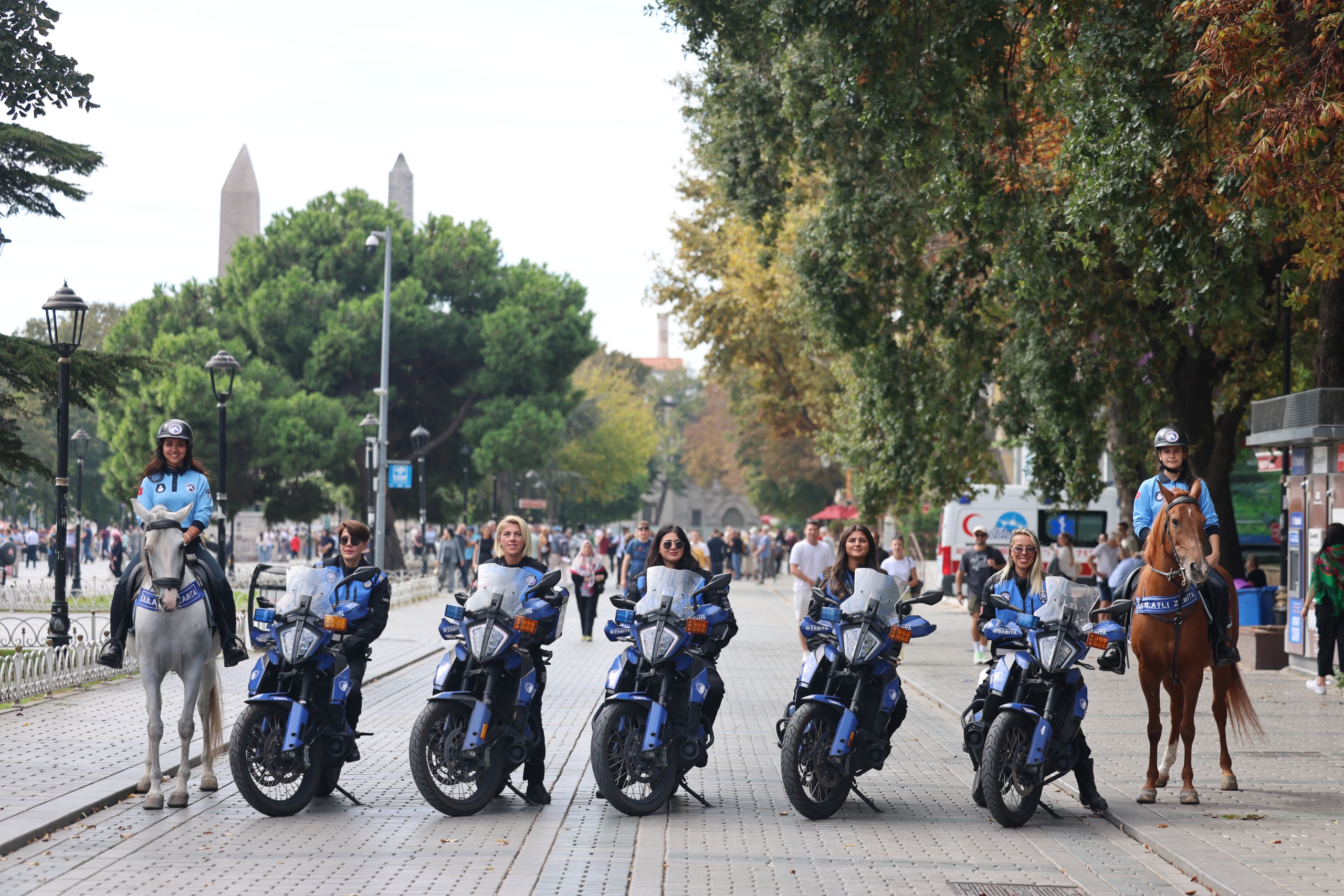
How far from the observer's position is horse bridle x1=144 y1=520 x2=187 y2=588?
29.2 ft

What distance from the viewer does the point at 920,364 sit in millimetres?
23812

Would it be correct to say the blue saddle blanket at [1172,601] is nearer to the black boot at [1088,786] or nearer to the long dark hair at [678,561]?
the black boot at [1088,786]

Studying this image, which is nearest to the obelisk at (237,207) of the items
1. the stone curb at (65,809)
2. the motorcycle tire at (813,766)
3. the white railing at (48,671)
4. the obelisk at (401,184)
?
the obelisk at (401,184)

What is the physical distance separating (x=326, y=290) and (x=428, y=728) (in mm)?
45518

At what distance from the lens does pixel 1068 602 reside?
920 cm

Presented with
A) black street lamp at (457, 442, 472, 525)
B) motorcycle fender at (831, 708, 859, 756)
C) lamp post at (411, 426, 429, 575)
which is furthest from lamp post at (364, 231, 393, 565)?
motorcycle fender at (831, 708, 859, 756)

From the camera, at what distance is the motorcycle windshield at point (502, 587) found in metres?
9.07

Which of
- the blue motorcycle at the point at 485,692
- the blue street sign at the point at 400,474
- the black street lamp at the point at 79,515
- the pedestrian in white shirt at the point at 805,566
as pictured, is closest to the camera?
the blue motorcycle at the point at 485,692

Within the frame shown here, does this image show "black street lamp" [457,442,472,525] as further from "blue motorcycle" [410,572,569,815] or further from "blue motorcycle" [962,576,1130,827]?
"blue motorcycle" [962,576,1130,827]

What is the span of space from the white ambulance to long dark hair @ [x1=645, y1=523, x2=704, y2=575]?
30993 mm

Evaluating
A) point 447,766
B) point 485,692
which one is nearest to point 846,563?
point 485,692

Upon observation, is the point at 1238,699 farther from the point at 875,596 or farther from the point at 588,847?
the point at 588,847

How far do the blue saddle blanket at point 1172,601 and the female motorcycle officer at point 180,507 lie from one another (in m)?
5.65

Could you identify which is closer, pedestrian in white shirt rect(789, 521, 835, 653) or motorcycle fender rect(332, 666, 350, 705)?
motorcycle fender rect(332, 666, 350, 705)
